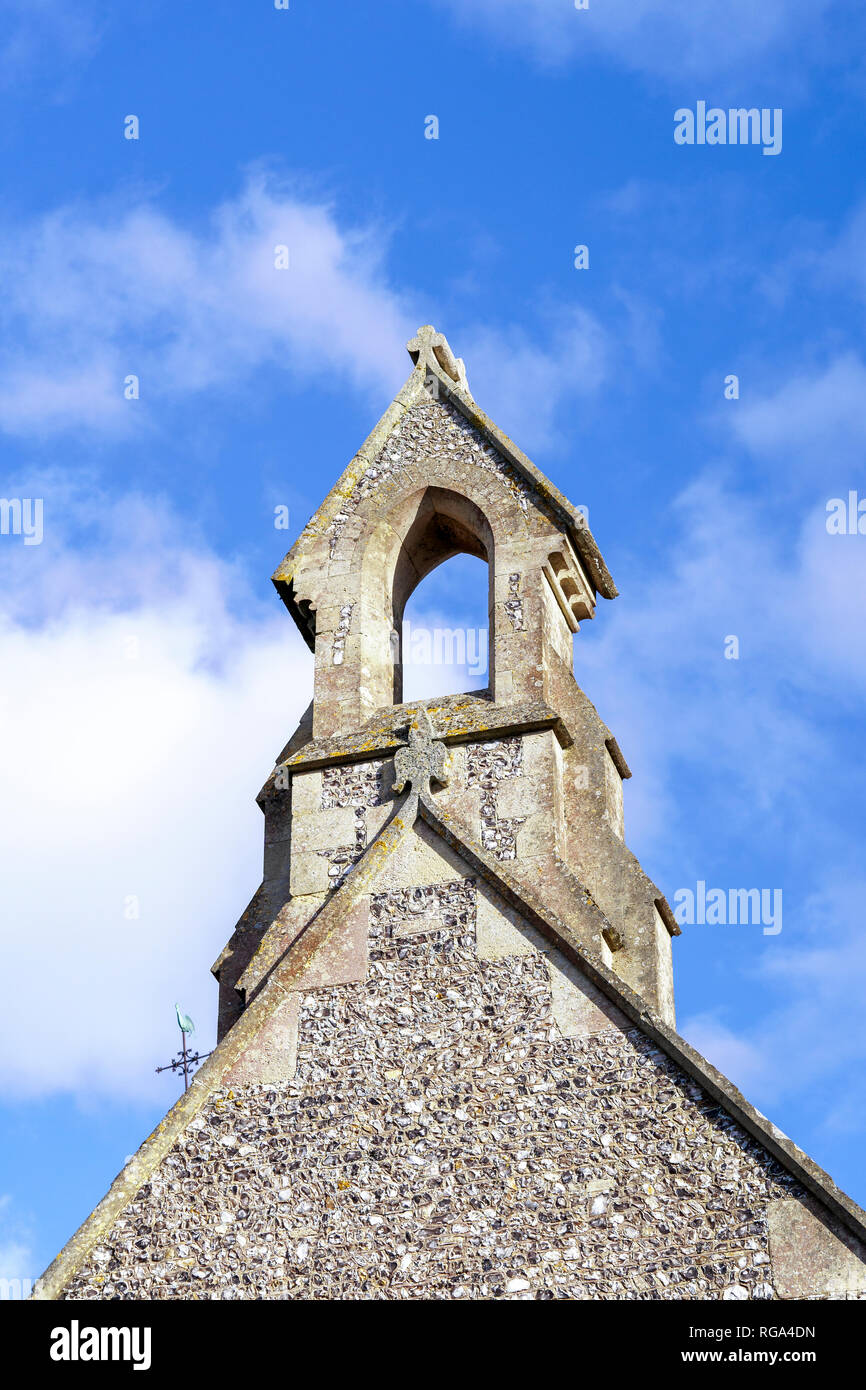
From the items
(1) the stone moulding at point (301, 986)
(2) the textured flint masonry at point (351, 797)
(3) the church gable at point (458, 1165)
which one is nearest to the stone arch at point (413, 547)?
(2) the textured flint masonry at point (351, 797)

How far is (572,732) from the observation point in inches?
636

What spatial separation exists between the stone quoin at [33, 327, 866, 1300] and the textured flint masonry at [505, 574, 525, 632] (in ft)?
0.07

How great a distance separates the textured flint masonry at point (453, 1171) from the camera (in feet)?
40.1

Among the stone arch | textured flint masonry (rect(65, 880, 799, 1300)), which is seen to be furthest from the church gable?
the stone arch

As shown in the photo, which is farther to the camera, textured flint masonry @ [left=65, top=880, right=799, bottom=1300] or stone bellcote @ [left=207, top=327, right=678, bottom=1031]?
stone bellcote @ [left=207, top=327, right=678, bottom=1031]

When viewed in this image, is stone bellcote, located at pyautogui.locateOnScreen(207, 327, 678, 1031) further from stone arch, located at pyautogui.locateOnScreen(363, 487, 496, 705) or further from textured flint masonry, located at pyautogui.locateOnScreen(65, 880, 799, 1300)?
textured flint masonry, located at pyautogui.locateOnScreen(65, 880, 799, 1300)

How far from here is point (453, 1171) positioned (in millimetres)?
12805

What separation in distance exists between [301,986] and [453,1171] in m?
1.98

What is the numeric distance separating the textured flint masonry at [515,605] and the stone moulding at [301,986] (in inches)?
76.3

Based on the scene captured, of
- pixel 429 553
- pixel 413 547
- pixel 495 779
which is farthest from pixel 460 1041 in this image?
pixel 429 553

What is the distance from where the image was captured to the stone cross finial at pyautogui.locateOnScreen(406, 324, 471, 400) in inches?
724
